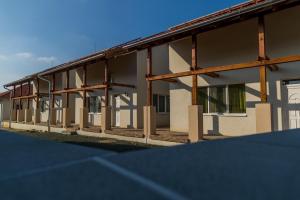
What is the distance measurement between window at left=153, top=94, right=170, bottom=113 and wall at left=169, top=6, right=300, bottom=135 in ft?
12.0

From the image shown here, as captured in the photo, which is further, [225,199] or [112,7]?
[112,7]

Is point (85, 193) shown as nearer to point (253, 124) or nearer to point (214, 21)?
point (214, 21)

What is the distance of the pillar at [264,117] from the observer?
728 cm

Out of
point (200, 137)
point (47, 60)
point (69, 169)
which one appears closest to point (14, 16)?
point (200, 137)

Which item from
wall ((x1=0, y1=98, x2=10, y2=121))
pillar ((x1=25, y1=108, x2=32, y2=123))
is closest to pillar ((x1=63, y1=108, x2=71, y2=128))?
pillar ((x1=25, y1=108, x2=32, y2=123))

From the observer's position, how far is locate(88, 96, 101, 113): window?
17703mm

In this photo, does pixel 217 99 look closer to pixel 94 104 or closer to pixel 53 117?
pixel 94 104

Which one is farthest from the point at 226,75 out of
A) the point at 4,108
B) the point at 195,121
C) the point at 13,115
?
the point at 4,108

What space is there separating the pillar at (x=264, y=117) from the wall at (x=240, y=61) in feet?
5.59

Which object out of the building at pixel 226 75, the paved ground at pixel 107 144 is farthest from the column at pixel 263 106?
the paved ground at pixel 107 144

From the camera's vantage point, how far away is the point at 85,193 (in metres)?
1.43

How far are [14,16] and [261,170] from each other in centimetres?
1409

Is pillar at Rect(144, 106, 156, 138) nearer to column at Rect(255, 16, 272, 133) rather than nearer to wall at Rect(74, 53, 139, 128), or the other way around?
wall at Rect(74, 53, 139, 128)

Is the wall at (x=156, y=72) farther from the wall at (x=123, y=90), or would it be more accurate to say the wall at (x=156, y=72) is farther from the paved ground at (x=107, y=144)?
the paved ground at (x=107, y=144)
